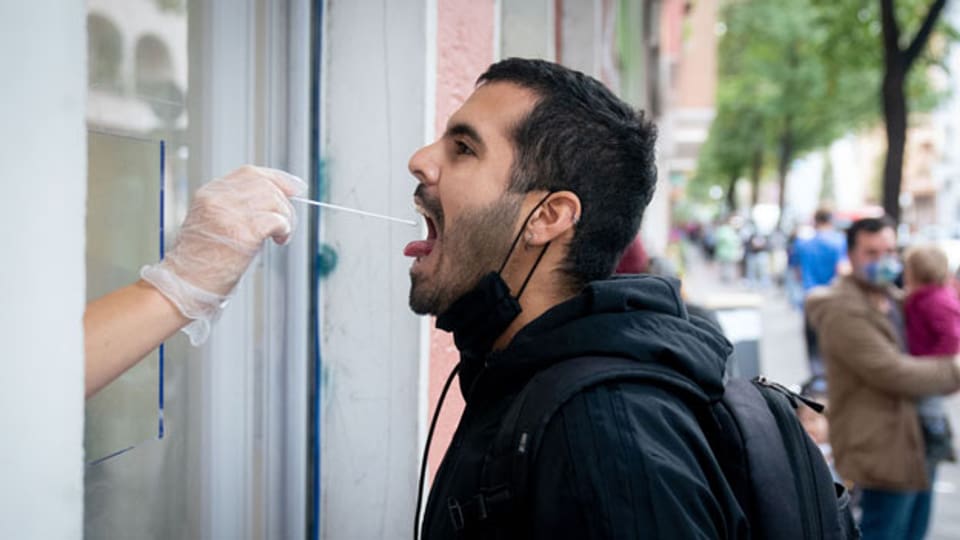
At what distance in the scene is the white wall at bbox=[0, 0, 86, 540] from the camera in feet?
3.94

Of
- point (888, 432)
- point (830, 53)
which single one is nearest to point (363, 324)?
point (888, 432)

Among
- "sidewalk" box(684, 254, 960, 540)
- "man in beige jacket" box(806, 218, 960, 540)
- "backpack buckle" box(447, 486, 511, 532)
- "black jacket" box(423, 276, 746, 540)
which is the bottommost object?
"sidewalk" box(684, 254, 960, 540)

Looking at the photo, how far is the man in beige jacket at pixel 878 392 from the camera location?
14.3 feet

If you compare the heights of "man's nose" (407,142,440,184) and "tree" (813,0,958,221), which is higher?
"tree" (813,0,958,221)

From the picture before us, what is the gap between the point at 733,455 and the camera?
141cm

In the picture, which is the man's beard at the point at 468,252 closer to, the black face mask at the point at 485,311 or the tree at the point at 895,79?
the black face mask at the point at 485,311

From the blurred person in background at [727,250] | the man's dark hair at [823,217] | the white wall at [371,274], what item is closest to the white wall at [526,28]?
the white wall at [371,274]

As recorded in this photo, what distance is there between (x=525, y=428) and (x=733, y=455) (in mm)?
318

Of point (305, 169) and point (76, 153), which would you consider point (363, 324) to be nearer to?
point (305, 169)

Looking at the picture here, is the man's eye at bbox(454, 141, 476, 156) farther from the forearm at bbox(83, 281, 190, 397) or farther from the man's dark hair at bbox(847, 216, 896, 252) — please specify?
the man's dark hair at bbox(847, 216, 896, 252)

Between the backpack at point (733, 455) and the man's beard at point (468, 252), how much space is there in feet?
1.04

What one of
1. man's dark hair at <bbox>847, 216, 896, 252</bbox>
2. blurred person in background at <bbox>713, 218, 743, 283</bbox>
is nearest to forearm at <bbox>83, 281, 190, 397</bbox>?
man's dark hair at <bbox>847, 216, 896, 252</bbox>

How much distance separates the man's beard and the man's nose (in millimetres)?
98

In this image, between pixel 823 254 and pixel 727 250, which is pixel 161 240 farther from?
pixel 727 250
